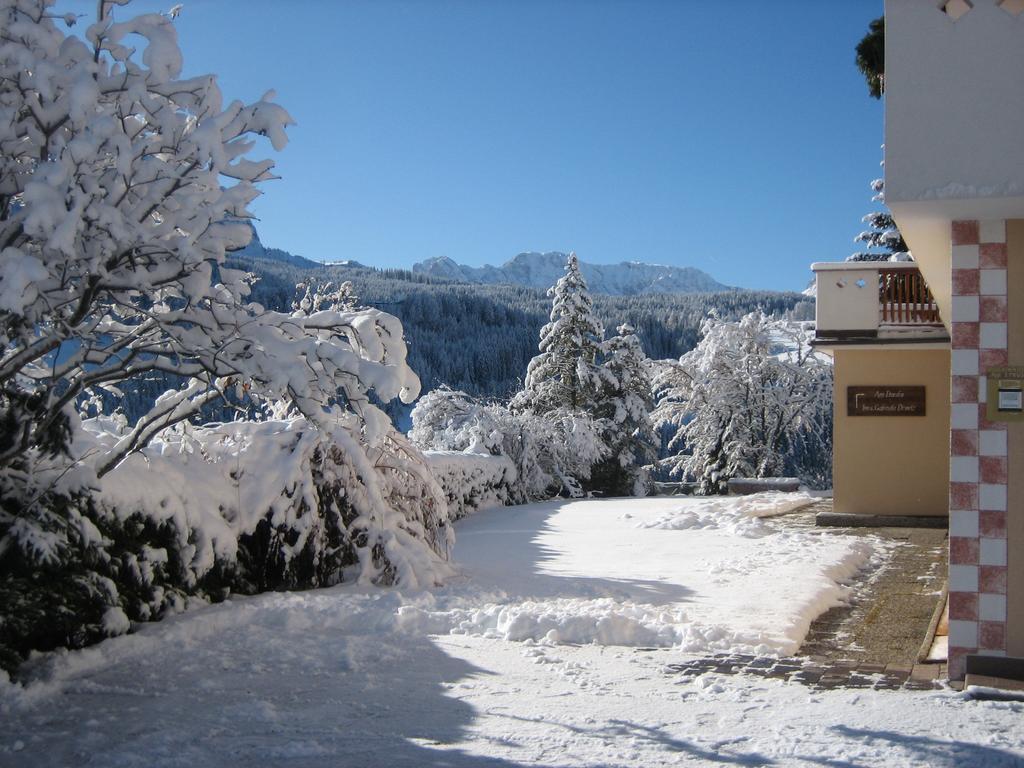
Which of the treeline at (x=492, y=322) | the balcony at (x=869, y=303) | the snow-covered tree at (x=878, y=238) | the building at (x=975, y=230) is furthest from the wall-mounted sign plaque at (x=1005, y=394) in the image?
the treeline at (x=492, y=322)

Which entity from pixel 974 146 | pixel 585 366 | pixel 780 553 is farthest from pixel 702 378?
pixel 974 146

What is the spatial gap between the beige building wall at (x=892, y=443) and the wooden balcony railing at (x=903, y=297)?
463mm

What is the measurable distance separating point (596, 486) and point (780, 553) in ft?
59.5

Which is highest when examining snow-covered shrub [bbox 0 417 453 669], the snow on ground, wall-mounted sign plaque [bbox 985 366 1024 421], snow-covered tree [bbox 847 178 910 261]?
snow-covered tree [bbox 847 178 910 261]

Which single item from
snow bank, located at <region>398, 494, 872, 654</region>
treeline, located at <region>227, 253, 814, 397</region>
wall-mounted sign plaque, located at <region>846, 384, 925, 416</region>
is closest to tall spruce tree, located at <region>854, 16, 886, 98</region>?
wall-mounted sign plaque, located at <region>846, 384, 925, 416</region>

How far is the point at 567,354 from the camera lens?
2923 cm

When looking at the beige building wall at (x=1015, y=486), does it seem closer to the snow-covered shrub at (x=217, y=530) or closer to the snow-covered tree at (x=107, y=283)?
the snow-covered tree at (x=107, y=283)

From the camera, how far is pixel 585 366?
93.4 feet

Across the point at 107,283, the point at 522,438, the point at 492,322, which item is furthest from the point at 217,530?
the point at 492,322

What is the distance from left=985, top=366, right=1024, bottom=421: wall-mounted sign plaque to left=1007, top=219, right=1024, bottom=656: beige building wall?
0.05 m

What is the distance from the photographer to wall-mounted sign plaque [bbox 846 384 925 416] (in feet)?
45.0

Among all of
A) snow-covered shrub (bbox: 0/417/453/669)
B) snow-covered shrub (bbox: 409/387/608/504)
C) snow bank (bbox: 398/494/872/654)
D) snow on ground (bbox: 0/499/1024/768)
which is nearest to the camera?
snow on ground (bbox: 0/499/1024/768)

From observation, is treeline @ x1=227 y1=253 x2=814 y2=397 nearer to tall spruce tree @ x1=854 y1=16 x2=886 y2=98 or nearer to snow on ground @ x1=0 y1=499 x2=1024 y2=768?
tall spruce tree @ x1=854 y1=16 x2=886 y2=98

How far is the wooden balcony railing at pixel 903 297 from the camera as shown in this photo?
13.4 metres
